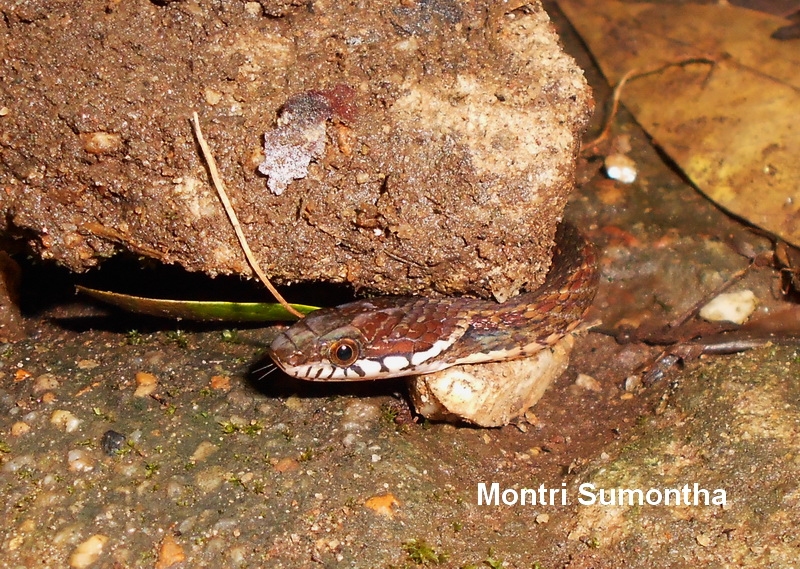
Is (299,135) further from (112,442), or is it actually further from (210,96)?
(112,442)

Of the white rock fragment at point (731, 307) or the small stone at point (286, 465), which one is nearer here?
the small stone at point (286, 465)

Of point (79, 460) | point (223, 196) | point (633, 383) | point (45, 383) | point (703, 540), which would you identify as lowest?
point (633, 383)

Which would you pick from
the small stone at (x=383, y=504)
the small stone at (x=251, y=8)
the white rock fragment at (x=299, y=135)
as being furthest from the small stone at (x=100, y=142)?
the small stone at (x=383, y=504)

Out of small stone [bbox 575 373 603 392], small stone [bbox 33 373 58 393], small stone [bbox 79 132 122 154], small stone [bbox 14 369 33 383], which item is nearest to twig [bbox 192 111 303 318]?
small stone [bbox 79 132 122 154]

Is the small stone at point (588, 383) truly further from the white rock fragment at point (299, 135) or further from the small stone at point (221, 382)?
the white rock fragment at point (299, 135)

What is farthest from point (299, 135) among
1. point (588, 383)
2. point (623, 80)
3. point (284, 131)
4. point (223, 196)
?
point (623, 80)

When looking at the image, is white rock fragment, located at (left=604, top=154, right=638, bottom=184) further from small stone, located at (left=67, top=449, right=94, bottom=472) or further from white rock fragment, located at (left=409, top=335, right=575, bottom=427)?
small stone, located at (left=67, top=449, right=94, bottom=472)

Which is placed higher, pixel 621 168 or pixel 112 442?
pixel 112 442
